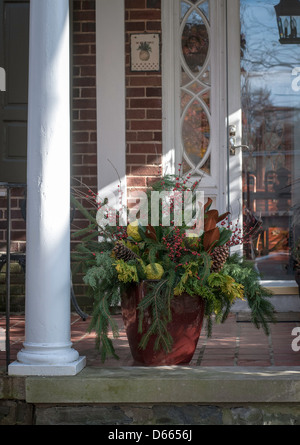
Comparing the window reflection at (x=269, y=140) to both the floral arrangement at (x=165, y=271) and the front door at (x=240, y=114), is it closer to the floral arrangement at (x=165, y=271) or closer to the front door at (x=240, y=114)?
the front door at (x=240, y=114)

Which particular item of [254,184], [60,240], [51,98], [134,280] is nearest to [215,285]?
[134,280]

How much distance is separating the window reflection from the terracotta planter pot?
2.06m

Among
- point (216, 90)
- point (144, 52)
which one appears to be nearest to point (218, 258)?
point (216, 90)

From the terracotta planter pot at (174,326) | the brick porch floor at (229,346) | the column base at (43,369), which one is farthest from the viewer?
the brick porch floor at (229,346)

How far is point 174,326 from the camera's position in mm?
3180

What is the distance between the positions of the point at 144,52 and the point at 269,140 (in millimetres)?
1171

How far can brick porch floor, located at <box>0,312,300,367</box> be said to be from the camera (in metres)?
3.36

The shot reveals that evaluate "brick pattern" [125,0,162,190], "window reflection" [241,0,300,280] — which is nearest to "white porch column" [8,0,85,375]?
"brick pattern" [125,0,162,190]

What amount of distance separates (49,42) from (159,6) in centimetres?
215

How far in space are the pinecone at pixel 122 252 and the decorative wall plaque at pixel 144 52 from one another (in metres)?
2.27

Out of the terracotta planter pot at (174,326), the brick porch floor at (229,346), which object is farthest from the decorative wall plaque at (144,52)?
the terracotta planter pot at (174,326)

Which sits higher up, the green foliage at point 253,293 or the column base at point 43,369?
the green foliage at point 253,293

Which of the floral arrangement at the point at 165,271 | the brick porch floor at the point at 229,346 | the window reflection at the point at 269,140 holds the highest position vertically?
the window reflection at the point at 269,140

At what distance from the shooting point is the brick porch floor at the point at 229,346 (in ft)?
11.0
